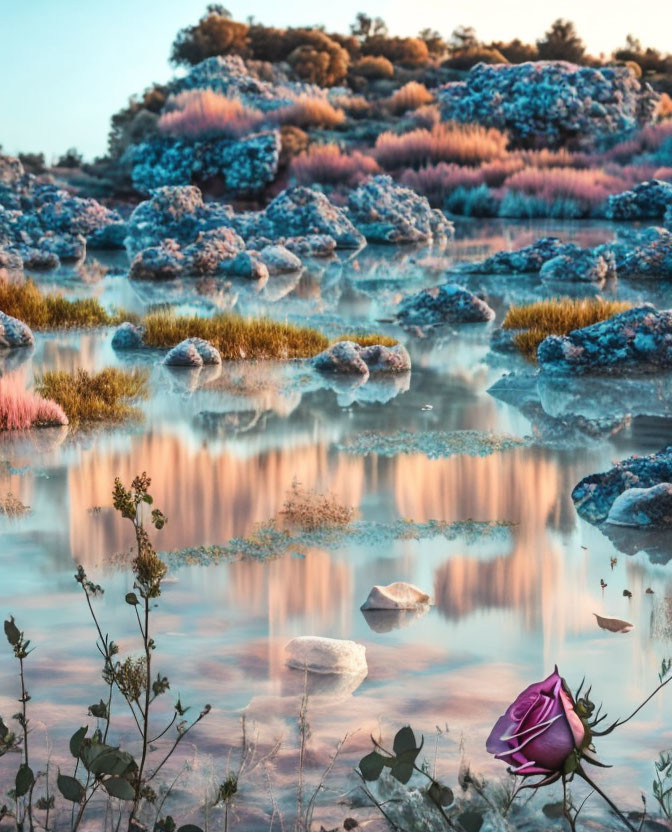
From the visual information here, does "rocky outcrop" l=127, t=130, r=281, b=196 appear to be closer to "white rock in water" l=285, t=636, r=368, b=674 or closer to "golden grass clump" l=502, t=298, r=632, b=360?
"golden grass clump" l=502, t=298, r=632, b=360

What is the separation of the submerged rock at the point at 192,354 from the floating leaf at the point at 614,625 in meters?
5.43

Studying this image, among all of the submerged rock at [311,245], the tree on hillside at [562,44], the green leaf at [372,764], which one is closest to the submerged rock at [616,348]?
the green leaf at [372,764]

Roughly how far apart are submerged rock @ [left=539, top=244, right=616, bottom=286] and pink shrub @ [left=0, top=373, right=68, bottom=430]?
26.7 feet

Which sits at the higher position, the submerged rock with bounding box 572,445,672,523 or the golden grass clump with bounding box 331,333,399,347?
the golden grass clump with bounding box 331,333,399,347

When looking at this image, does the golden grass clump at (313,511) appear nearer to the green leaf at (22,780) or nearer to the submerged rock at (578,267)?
the green leaf at (22,780)

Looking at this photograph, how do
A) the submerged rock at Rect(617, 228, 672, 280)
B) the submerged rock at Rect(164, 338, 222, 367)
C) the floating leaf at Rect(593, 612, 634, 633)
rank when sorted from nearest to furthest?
the floating leaf at Rect(593, 612, 634, 633)
the submerged rock at Rect(164, 338, 222, 367)
the submerged rock at Rect(617, 228, 672, 280)

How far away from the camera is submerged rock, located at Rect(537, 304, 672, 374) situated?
342 inches

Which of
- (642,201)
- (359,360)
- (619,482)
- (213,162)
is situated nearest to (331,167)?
(213,162)

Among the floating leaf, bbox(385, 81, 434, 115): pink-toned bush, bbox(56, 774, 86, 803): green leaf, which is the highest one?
bbox(385, 81, 434, 115): pink-toned bush

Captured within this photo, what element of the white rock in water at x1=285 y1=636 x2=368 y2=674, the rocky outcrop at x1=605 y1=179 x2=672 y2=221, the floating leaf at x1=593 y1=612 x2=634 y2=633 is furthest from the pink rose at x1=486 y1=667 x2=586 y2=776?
the rocky outcrop at x1=605 y1=179 x2=672 y2=221

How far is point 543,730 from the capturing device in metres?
1.84

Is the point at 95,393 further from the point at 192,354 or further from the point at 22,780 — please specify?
the point at 22,780

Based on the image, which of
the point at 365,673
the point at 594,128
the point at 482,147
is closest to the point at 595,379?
the point at 365,673

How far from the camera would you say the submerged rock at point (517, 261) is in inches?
581
